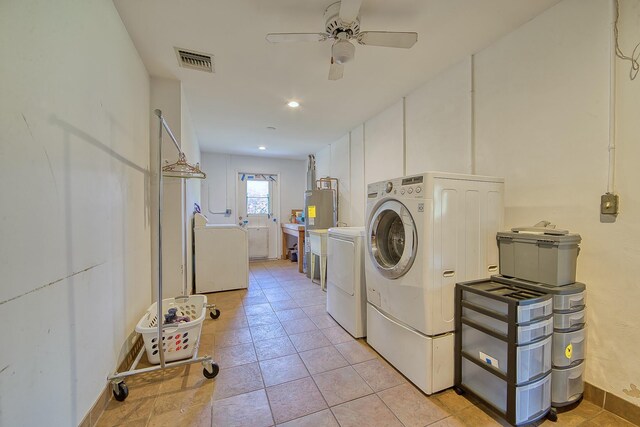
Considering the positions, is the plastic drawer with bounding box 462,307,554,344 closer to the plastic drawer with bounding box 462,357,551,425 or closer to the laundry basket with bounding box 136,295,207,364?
the plastic drawer with bounding box 462,357,551,425

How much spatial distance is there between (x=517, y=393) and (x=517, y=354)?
0.64 feet

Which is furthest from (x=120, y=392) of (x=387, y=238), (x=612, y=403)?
(x=612, y=403)

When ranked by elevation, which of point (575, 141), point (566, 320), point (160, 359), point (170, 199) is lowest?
point (160, 359)

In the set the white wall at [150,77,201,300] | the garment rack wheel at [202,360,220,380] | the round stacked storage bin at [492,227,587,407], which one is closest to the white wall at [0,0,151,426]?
the garment rack wheel at [202,360,220,380]

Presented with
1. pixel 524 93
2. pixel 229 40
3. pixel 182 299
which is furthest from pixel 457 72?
pixel 182 299

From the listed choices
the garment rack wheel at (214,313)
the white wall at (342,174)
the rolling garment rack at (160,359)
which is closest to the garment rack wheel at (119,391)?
the rolling garment rack at (160,359)

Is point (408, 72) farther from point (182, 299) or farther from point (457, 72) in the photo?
point (182, 299)

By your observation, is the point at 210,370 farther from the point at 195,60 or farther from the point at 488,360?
the point at 195,60

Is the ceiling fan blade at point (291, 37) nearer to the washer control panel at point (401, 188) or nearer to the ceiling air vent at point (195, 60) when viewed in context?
the ceiling air vent at point (195, 60)

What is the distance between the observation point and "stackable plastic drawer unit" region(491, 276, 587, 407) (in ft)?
4.68

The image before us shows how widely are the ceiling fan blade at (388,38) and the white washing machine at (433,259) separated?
86cm

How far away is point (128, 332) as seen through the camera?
1867mm

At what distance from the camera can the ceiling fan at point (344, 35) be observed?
5.08ft

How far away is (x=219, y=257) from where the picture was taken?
143 inches
